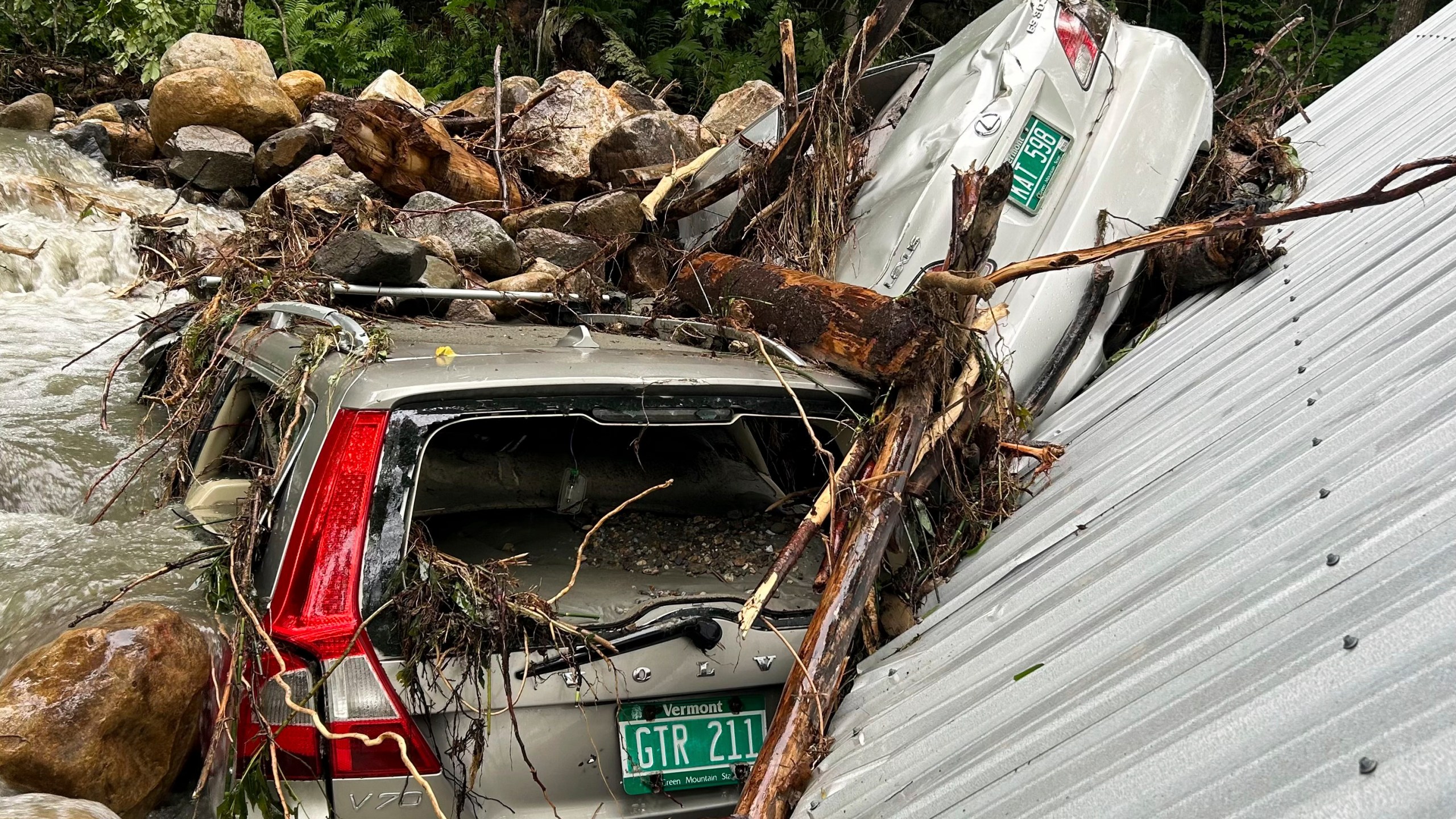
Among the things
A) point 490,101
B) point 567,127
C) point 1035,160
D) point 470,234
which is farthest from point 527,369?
point 490,101

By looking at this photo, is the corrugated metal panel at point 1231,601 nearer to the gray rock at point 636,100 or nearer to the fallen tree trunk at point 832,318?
the fallen tree trunk at point 832,318

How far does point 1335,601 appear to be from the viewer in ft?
5.80

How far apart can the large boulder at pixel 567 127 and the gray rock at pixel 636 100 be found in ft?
1.13

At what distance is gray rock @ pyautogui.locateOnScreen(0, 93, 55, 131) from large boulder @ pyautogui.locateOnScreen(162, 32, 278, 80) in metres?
1.50

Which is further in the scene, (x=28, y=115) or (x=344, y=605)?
(x=28, y=115)

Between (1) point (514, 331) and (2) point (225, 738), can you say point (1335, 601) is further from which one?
(1) point (514, 331)

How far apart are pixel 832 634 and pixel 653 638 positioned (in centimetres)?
50

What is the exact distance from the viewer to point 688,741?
2.60 metres

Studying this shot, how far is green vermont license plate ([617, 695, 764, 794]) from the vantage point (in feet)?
8.32

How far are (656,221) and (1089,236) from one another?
2.58 m

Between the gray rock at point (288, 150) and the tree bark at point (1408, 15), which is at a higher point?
the tree bark at point (1408, 15)

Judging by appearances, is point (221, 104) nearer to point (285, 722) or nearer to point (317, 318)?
point (317, 318)

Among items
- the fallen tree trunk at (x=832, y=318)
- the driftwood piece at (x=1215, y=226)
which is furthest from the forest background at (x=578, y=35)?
the driftwood piece at (x=1215, y=226)

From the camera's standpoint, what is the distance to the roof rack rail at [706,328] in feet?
10.7
